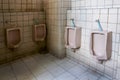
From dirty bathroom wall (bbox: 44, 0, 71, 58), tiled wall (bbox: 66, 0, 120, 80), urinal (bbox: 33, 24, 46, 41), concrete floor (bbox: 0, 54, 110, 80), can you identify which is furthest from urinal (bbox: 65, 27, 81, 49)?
urinal (bbox: 33, 24, 46, 41)

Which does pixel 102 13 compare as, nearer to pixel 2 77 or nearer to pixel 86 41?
pixel 86 41

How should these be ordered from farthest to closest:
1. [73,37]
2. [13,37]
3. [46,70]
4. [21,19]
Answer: [21,19] < [13,37] < [73,37] < [46,70]

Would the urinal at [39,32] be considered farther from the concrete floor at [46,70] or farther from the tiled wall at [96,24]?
the tiled wall at [96,24]

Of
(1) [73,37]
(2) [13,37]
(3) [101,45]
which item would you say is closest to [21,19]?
(2) [13,37]

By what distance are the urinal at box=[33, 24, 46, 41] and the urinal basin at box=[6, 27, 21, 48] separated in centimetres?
43

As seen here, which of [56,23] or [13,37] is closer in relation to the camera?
[13,37]

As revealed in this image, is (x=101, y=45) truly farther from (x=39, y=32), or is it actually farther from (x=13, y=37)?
(x=13, y=37)

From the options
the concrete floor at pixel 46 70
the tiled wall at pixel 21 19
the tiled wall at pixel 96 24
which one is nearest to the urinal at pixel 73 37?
the tiled wall at pixel 96 24

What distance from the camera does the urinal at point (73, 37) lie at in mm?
2688

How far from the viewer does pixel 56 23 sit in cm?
320

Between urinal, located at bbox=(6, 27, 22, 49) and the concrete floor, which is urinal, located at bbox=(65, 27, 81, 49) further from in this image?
urinal, located at bbox=(6, 27, 22, 49)

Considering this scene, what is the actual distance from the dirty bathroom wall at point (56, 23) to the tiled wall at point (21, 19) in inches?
11.3

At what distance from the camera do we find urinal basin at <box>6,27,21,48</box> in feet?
9.45

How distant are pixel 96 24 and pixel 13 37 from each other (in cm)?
185
